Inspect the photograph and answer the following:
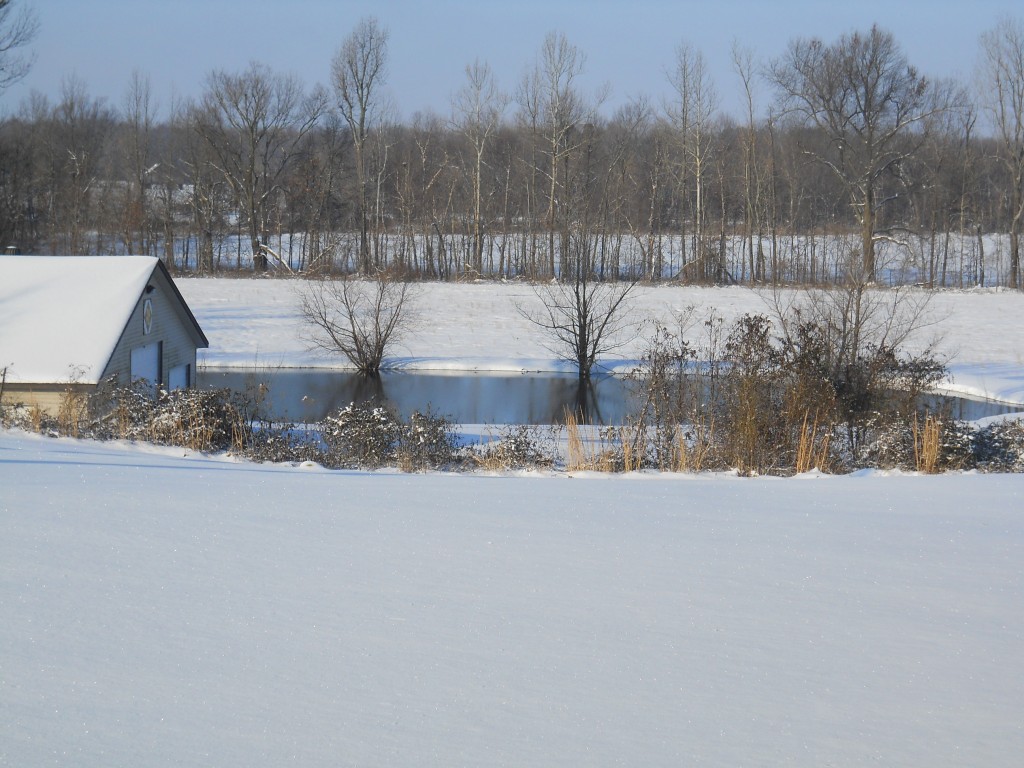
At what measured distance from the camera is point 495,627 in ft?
15.8

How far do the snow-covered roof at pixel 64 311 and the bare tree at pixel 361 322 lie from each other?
10.2 metres

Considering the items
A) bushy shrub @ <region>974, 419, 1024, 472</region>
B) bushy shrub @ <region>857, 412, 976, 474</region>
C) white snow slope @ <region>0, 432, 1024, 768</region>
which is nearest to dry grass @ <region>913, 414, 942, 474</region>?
bushy shrub @ <region>857, 412, 976, 474</region>

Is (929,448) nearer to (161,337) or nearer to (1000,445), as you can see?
(1000,445)

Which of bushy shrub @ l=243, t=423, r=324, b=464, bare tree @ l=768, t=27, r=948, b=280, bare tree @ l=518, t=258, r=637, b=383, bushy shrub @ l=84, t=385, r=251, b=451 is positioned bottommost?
bushy shrub @ l=243, t=423, r=324, b=464

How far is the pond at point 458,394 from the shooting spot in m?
A: 23.3

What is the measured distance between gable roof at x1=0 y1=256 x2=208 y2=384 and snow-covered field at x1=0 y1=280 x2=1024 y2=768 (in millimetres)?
12004

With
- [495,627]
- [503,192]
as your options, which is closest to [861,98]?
[503,192]

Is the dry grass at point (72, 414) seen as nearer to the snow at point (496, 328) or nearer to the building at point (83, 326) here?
the building at point (83, 326)

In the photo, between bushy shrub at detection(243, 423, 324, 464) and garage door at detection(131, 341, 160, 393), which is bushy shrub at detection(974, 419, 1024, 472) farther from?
garage door at detection(131, 341, 160, 393)

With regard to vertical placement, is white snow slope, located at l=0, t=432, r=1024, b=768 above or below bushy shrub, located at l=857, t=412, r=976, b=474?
below

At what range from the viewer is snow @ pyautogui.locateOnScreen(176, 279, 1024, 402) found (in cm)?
3178

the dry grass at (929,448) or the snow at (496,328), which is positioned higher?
the snow at (496,328)

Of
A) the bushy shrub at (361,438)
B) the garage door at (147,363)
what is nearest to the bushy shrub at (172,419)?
the bushy shrub at (361,438)

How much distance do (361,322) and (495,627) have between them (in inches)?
1153
